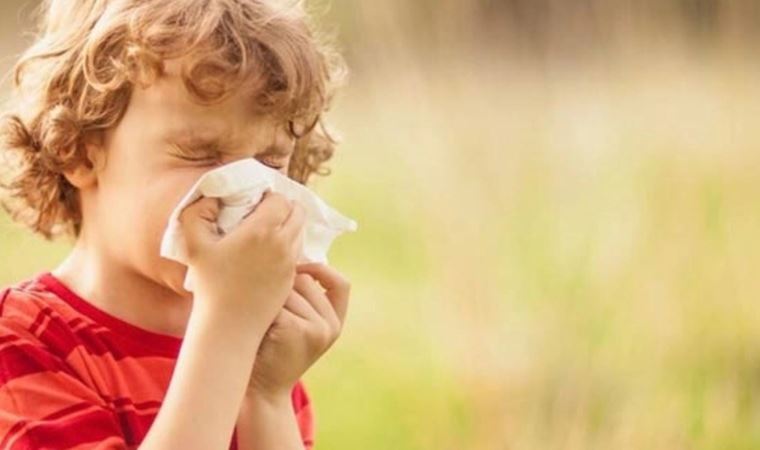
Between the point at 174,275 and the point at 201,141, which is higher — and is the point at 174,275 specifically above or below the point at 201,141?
below

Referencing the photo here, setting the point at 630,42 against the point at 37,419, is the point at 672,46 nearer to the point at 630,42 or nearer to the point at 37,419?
the point at 630,42

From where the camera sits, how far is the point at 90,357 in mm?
1892

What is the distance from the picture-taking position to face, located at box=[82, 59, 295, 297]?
187 cm

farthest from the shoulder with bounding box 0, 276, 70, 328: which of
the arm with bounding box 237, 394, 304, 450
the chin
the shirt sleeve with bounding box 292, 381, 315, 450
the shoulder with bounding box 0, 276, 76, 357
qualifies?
the shirt sleeve with bounding box 292, 381, 315, 450

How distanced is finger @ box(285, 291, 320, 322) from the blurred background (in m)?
1.31

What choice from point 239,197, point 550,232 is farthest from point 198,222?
point 550,232

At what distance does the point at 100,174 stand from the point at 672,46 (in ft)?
5.46

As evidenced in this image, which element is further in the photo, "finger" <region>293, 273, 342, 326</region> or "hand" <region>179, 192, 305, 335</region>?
"finger" <region>293, 273, 342, 326</region>

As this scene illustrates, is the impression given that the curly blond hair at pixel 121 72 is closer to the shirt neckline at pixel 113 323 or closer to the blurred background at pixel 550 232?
the shirt neckline at pixel 113 323

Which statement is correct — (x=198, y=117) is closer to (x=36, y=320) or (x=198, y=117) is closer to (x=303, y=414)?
(x=36, y=320)

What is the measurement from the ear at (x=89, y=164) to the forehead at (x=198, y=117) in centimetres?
8

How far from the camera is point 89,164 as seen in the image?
6.49ft

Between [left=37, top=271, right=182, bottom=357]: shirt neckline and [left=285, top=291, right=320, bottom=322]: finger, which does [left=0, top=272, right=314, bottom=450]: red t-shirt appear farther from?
[left=285, top=291, right=320, bottom=322]: finger

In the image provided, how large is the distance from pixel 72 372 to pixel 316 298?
0.26 meters
